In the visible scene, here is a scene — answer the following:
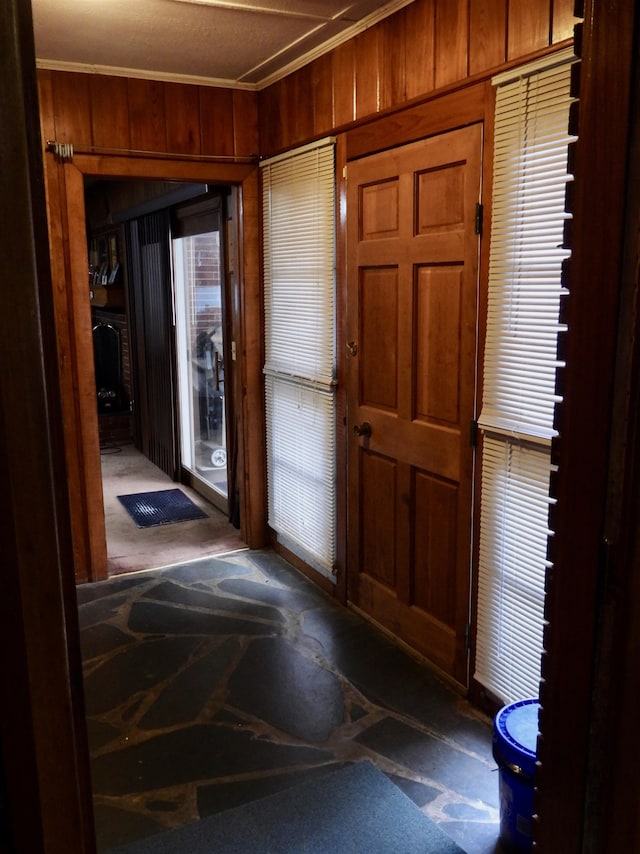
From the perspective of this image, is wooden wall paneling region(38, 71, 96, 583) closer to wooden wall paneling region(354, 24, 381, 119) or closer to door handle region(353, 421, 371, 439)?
door handle region(353, 421, 371, 439)

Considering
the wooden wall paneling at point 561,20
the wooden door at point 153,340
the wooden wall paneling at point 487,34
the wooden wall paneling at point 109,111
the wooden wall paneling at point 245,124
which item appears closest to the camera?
the wooden wall paneling at point 561,20

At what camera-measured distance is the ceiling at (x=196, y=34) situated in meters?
2.86

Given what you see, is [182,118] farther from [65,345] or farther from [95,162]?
[65,345]

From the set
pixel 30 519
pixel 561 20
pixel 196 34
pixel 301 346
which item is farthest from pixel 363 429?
pixel 30 519

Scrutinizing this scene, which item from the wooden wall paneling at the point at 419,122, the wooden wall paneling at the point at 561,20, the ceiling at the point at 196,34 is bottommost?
the wooden wall paneling at the point at 419,122

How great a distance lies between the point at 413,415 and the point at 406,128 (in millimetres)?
1147

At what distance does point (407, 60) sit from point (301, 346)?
148 centimetres

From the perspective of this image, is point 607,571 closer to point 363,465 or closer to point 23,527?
point 23,527

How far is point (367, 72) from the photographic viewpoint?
3086 mm

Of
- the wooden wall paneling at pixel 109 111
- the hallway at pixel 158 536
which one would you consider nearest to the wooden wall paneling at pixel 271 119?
the wooden wall paneling at pixel 109 111

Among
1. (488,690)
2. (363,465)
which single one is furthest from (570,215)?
(363,465)

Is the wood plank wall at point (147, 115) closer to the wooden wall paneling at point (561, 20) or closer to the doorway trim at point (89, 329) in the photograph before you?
the doorway trim at point (89, 329)

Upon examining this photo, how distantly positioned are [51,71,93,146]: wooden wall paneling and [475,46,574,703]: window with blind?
2223mm

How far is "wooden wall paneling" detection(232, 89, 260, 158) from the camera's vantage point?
157 inches
